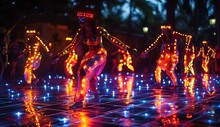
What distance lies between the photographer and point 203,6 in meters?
25.8

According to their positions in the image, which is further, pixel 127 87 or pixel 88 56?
pixel 127 87

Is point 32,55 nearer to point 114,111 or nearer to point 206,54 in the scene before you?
point 114,111

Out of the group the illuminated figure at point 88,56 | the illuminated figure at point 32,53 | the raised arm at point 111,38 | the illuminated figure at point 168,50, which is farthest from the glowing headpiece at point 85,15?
the illuminated figure at point 32,53

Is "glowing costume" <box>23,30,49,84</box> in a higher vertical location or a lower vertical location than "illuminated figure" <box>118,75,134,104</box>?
higher

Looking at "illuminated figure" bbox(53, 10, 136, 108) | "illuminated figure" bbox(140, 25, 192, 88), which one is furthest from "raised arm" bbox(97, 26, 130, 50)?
"illuminated figure" bbox(140, 25, 192, 88)

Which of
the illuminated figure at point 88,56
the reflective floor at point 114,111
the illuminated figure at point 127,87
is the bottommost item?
the reflective floor at point 114,111

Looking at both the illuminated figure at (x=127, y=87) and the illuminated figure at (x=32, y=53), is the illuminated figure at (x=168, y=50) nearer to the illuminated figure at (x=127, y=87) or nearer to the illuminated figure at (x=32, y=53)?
the illuminated figure at (x=127, y=87)

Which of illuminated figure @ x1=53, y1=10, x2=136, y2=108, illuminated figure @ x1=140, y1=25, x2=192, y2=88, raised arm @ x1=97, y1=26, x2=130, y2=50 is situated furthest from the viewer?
illuminated figure @ x1=140, y1=25, x2=192, y2=88

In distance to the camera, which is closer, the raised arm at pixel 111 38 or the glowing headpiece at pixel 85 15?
the glowing headpiece at pixel 85 15

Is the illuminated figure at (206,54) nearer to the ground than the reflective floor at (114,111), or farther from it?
farther from it

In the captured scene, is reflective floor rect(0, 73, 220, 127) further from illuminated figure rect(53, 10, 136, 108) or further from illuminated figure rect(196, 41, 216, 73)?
illuminated figure rect(196, 41, 216, 73)

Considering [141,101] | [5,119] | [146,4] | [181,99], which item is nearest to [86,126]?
[5,119]

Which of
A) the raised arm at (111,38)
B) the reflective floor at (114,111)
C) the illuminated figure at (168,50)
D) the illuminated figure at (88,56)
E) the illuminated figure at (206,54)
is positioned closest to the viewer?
the reflective floor at (114,111)

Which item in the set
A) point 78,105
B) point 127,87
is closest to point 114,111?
→ point 78,105
